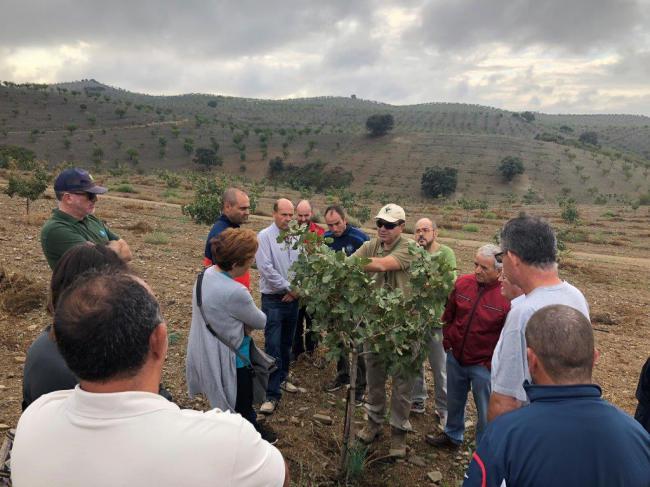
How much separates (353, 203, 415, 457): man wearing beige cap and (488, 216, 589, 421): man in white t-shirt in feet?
3.90

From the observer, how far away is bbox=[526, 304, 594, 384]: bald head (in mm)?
1586

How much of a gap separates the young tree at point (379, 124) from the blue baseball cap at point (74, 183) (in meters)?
67.4

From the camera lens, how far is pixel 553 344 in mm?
1617

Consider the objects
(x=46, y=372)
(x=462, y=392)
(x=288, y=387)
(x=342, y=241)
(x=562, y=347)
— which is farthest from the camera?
(x=342, y=241)

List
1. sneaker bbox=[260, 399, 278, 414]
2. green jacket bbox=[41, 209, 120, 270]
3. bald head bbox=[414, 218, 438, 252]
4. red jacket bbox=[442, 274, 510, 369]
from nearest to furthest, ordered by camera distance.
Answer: green jacket bbox=[41, 209, 120, 270]
red jacket bbox=[442, 274, 510, 369]
sneaker bbox=[260, 399, 278, 414]
bald head bbox=[414, 218, 438, 252]

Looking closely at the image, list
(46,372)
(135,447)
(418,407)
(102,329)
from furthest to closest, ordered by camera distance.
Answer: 1. (418,407)
2. (46,372)
3. (102,329)
4. (135,447)

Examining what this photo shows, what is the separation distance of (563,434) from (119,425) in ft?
4.40

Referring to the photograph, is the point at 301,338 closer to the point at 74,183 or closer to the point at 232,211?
the point at 232,211

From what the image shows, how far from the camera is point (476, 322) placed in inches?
140

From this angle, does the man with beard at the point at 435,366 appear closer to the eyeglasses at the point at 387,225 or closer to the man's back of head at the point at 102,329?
the eyeglasses at the point at 387,225

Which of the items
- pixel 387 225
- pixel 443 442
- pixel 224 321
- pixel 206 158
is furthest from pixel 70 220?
pixel 206 158

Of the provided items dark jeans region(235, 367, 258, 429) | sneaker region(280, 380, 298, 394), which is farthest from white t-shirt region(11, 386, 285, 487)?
sneaker region(280, 380, 298, 394)

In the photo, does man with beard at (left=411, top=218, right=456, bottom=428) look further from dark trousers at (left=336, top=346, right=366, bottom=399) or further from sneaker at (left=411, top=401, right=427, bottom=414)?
dark trousers at (left=336, top=346, right=366, bottom=399)

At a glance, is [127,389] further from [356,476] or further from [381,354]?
[356,476]
